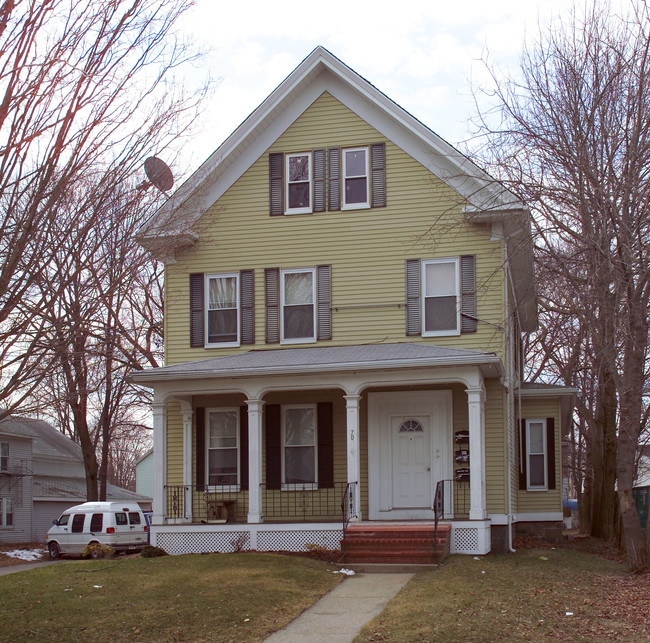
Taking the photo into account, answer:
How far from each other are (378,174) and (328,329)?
11.4 ft

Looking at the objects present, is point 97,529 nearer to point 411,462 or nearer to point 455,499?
point 411,462

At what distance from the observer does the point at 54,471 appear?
4041 centimetres

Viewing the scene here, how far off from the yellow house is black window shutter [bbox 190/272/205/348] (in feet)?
0.10

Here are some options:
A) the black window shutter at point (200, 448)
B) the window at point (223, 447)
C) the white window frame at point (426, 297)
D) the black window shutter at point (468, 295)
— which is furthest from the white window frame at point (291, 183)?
the black window shutter at point (200, 448)

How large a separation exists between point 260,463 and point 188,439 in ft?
8.07

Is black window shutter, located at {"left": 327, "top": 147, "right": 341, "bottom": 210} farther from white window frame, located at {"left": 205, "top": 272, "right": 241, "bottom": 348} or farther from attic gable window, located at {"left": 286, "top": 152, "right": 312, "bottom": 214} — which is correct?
white window frame, located at {"left": 205, "top": 272, "right": 241, "bottom": 348}

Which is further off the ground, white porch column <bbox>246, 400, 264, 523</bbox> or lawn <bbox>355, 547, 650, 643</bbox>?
white porch column <bbox>246, 400, 264, 523</bbox>

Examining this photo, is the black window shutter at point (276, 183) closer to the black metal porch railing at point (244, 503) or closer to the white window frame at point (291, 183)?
the white window frame at point (291, 183)

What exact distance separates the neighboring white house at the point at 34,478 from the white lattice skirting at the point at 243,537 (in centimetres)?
1721

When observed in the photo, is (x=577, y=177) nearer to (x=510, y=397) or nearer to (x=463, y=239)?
(x=463, y=239)

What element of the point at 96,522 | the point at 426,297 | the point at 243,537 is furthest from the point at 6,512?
the point at 426,297

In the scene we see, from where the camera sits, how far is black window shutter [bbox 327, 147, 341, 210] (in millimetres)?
18938

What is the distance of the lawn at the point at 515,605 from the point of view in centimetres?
935

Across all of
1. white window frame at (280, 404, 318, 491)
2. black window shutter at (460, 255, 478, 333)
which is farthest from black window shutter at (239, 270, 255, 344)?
black window shutter at (460, 255, 478, 333)
